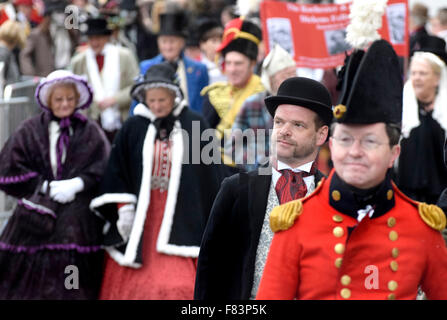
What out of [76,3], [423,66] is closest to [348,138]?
[423,66]

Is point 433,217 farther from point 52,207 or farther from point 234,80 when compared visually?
point 234,80

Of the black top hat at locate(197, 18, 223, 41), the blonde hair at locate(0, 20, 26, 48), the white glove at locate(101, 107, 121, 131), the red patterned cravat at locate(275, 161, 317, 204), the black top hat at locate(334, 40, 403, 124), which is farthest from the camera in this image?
the black top hat at locate(197, 18, 223, 41)

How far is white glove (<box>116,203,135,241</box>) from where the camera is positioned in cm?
754

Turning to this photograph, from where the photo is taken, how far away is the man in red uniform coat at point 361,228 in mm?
3572

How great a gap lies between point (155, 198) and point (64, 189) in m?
0.74

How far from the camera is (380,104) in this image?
3.59 meters

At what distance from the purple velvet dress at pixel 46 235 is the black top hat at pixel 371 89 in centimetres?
427

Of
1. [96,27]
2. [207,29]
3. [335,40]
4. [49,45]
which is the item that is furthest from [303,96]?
[49,45]

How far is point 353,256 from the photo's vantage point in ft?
11.9

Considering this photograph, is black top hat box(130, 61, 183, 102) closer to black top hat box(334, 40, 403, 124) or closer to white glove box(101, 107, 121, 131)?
white glove box(101, 107, 121, 131)

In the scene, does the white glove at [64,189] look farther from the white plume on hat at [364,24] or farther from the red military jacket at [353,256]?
the red military jacket at [353,256]

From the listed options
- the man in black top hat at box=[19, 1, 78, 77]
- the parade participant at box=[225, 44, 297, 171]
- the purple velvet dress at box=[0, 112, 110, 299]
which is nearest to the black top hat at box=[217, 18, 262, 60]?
the parade participant at box=[225, 44, 297, 171]

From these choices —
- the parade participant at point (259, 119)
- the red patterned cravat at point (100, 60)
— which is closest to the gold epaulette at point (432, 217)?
the parade participant at point (259, 119)
